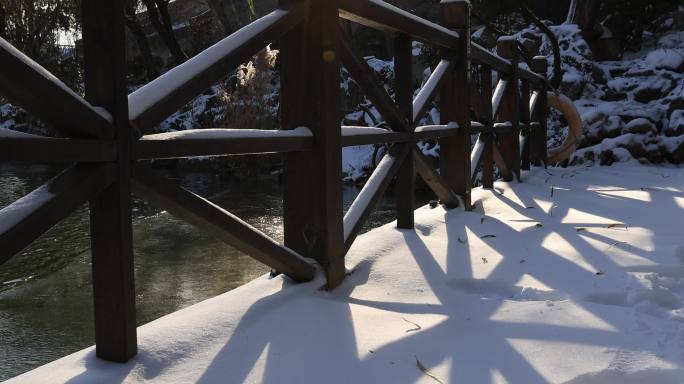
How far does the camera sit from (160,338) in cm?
160

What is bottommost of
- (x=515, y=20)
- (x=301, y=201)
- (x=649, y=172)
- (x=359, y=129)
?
(x=649, y=172)

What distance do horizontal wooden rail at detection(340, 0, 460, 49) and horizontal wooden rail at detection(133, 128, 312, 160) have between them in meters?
0.58

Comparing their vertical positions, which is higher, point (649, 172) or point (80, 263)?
point (649, 172)

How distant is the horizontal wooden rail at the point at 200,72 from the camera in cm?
150

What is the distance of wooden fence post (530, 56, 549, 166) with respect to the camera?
732 cm

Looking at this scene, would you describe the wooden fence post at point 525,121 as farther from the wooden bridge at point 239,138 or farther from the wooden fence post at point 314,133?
the wooden fence post at point 314,133

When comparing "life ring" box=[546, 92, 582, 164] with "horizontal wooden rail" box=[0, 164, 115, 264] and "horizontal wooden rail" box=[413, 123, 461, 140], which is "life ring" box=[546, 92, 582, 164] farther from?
"horizontal wooden rail" box=[0, 164, 115, 264]

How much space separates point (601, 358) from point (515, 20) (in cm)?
1513

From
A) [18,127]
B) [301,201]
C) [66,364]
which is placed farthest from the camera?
[18,127]

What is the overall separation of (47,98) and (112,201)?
276 millimetres

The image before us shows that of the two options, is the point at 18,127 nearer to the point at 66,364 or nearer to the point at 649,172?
the point at 649,172

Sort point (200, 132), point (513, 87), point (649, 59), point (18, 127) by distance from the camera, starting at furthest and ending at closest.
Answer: point (18, 127), point (649, 59), point (513, 87), point (200, 132)

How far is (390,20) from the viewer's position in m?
2.83

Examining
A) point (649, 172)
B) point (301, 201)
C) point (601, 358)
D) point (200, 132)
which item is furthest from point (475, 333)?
point (649, 172)
